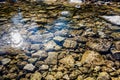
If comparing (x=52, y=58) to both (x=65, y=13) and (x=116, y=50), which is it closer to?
(x=116, y=50)

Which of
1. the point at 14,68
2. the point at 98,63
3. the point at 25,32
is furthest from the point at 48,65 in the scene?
the point at 25,32

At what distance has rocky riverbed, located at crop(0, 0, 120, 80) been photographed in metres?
3.38

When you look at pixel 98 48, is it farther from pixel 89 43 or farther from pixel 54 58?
pixel 54 58

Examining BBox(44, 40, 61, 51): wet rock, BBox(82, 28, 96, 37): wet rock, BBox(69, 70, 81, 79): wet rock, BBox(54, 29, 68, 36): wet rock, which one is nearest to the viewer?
A: BBox(69, 70, 81, 79): wet rock

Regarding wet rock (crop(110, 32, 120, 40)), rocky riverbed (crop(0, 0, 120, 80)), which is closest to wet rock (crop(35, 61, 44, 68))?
rocky riverbed (crop(0, 0, 120, 80))

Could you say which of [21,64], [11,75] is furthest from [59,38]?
[11,75]

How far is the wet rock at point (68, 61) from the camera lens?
3.57 meters

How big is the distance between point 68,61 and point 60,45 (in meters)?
0.66

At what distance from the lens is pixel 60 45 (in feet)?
13.9

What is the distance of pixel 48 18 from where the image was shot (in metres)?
5.86

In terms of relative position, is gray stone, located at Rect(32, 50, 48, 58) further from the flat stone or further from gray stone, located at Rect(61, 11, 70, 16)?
gray stone, located at Rect(61, 11, 70, 16)

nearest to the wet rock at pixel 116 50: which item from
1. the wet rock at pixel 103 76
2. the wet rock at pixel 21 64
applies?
the wet rock at pixel 103 76

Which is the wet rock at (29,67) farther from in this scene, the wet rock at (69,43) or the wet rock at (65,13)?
the wet rock at (65,13)

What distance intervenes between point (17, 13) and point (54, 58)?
347cm
